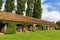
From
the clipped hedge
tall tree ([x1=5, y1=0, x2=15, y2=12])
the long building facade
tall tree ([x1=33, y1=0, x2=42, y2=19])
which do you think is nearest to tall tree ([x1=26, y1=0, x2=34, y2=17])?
tall tree ([x1=33, y1=0, x2=42, y2=19])

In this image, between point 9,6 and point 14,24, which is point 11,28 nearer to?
point 14,24

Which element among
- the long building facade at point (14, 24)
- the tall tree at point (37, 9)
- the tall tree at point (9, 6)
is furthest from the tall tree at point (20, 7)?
the long building facade at point (14, 24)

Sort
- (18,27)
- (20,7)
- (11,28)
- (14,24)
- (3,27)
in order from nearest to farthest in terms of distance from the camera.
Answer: (11,28) → (3,27) → (14,24) → (18,27) → (20,7)

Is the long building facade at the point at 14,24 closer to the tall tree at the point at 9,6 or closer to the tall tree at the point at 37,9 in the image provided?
the tall tree at the point at 37,9

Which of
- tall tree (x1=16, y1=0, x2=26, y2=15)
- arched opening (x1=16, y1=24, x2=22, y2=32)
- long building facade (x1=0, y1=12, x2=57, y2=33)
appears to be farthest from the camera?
tall tree (x1=16, y1=0, x2=26, y2=15)

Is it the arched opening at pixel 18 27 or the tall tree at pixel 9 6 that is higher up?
the tall tree at pixel 9 6

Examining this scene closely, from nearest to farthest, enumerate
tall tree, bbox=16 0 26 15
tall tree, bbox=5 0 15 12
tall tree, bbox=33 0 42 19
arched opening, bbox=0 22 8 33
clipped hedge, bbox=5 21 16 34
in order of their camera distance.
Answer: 1. clipped hedge, bbox=5 21 16 34
2. arched opening, bbox=0 22 8 33
3. tall tree, bbox=5 0 15 12
4. tall tree, bbox=16 0 26 15
5. tall tree, bbox=33 0 42 19

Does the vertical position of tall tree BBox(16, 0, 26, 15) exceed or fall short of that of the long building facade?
it exceeds it

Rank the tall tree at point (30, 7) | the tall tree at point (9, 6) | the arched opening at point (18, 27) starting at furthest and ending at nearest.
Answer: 1. the tall tree at point (30, 7)
2. the tall tree at point (9, 6)
3. the arched opening at point (18, 27)

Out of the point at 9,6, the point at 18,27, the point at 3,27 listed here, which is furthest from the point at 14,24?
the point at 9,6

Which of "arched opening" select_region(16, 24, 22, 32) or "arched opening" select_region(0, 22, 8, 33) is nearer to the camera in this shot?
"arched opening" select_region(0, 22, 8, 33)

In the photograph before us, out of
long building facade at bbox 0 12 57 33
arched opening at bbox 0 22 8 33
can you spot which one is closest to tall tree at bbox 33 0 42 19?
long building facade at bbox 0 12 57 33

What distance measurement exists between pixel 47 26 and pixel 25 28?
48.7 ft

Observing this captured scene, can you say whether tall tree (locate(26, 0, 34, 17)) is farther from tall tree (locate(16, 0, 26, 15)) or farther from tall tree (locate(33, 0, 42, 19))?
tall tree (locate(16, 0, 26, 15))
